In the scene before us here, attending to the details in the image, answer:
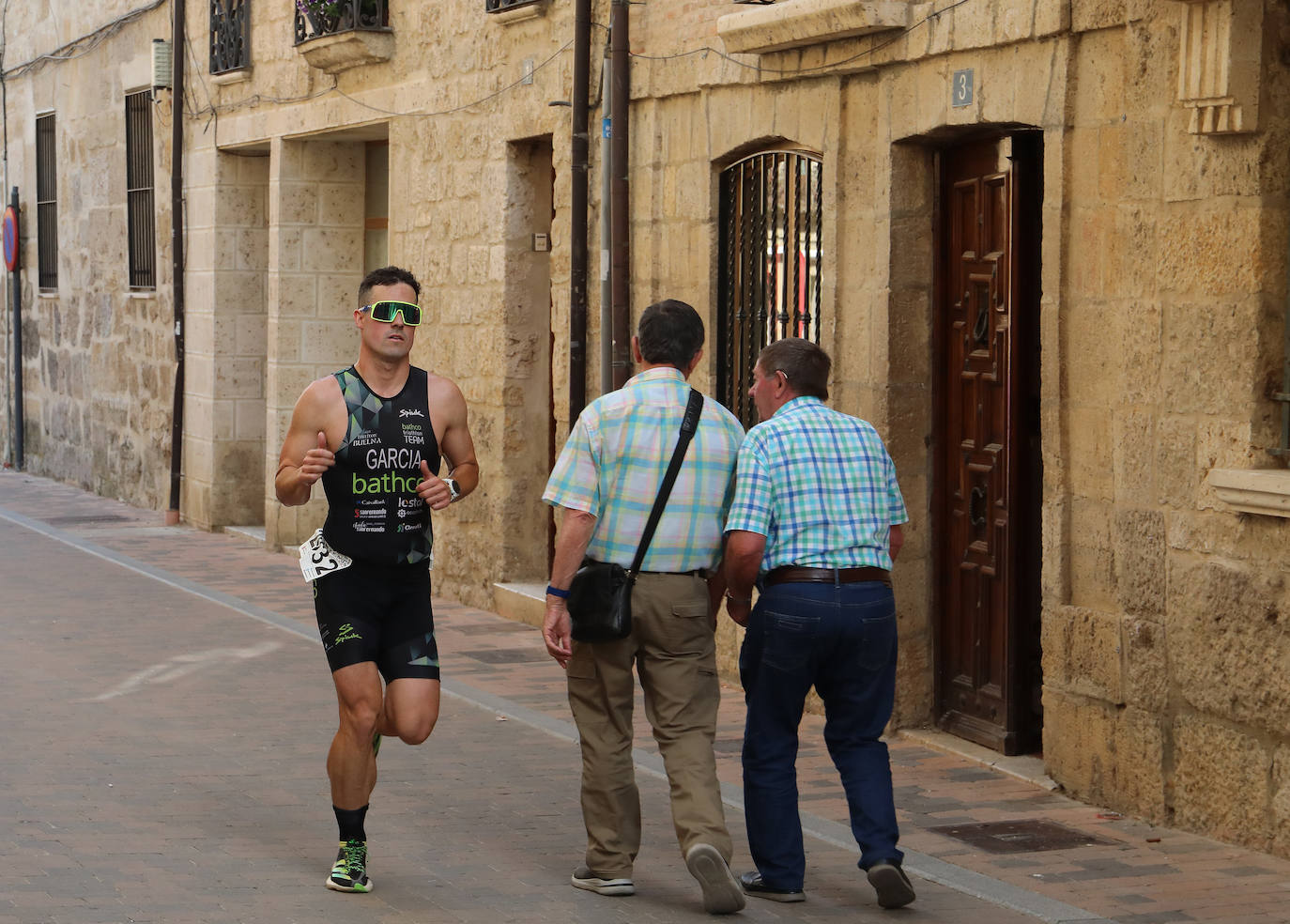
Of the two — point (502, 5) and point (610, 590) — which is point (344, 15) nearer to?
point (502, 5)

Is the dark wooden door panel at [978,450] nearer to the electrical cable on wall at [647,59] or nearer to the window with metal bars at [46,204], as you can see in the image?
the electrical cable on wall at [647,59]

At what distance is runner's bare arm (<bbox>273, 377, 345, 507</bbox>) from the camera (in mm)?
6113

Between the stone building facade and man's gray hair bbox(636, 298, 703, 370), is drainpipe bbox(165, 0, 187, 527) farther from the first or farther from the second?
man's gray hair bbox(636, 298, 703, 370)

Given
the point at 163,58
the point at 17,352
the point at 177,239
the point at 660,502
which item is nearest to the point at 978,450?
the point at 660,502

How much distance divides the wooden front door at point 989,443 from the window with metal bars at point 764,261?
0.87 metres

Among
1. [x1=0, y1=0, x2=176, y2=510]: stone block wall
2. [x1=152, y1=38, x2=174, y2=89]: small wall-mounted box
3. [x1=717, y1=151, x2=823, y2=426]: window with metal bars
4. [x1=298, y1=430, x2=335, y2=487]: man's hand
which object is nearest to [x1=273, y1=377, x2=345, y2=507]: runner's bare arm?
[x1=298, y1=430, x2=335, y2=487]: man's hand

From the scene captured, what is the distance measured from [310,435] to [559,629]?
37.5 inches

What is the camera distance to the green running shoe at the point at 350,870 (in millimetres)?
6105

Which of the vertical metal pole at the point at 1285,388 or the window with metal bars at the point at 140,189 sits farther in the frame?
the window with metal bars at the point at 140,189

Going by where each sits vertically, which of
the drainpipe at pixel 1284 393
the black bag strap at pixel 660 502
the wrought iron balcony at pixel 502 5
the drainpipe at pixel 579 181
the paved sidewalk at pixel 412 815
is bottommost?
the paved sidewalk at pixel 412 815

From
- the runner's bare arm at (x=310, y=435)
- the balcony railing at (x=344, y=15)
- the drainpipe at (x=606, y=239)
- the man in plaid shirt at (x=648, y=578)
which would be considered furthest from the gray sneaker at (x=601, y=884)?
the balcony railing at (x=344, y=15)

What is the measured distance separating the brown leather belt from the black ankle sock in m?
1.41

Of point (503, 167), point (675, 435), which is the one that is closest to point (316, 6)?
point (503, 167)

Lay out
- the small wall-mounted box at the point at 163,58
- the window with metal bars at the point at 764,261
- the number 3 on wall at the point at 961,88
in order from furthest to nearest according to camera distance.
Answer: the small wall-mounted box at the point at 163,58 → the window with metal bars at the point at 764,261 → the number 3 on wall at the point at 961,88
